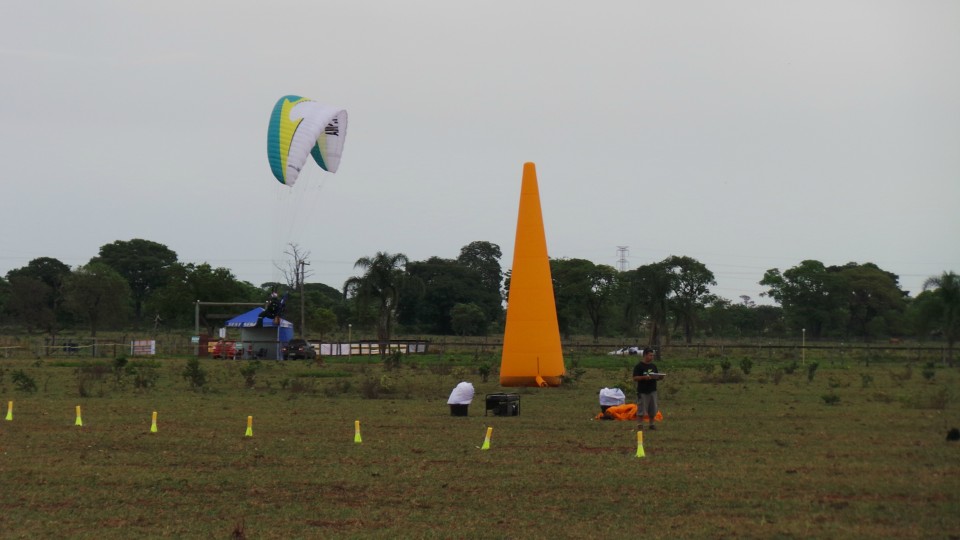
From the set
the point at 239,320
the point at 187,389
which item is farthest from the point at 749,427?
the point at 239,320

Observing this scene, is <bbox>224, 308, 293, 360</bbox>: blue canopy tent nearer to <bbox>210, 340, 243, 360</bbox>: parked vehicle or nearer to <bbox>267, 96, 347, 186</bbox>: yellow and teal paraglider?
<bbox>210, 340, 243, 360</bbox>: parked vehicle

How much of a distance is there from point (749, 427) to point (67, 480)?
34.9 ft

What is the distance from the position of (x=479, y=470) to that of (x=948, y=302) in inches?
352

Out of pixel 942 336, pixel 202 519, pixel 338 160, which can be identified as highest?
pixel 338 160

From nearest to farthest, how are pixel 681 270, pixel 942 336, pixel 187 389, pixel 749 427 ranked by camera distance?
pixel 749 427
pixel 942 336
pixel 187 389
pixel 681 270

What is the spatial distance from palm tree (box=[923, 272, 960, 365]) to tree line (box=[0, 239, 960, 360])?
1159 centimetres

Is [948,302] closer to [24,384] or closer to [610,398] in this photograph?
[610,398]

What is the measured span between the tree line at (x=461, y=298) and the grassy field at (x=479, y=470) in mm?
14406

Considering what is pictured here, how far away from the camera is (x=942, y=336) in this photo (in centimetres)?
1927

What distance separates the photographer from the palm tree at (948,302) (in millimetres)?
15945

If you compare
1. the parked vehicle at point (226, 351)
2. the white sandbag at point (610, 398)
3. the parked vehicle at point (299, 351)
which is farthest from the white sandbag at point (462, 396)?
the parked vehicle at point (226, 351)

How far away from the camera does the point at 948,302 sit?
1772cm

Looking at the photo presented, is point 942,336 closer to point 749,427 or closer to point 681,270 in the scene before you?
point 749,427

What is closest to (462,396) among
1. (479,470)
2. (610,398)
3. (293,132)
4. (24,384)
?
(610,398)
